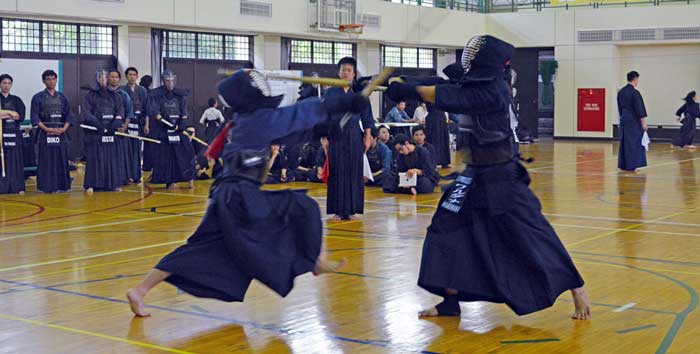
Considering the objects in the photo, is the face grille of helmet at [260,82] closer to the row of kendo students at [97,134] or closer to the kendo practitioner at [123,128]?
the row of kendo students at [97,134]

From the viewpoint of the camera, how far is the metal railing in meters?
27.4

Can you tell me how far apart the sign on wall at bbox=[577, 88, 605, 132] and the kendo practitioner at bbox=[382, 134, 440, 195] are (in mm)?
16380

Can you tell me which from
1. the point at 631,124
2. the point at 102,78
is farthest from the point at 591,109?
the point at 102,78

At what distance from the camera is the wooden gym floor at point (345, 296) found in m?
5.03

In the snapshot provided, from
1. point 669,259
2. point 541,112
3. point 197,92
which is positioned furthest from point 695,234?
point 541,112

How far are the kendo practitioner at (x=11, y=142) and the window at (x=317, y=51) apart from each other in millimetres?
10469

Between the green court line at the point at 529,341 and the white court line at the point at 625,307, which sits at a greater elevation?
the white court line at the point at 625,307

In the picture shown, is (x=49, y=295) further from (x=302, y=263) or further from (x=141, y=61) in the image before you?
(x=141, y=61)

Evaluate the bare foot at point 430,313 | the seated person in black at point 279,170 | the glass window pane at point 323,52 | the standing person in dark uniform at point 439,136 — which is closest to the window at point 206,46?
the glass window pane at point 323,52

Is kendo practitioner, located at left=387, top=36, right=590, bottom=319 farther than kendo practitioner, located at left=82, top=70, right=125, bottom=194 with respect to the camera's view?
No

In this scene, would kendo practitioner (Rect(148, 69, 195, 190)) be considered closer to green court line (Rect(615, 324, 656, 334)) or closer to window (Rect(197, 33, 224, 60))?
window (Rect(197, 33, 224, 60))

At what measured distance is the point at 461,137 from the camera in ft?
18.8

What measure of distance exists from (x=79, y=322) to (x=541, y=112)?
26716 mm

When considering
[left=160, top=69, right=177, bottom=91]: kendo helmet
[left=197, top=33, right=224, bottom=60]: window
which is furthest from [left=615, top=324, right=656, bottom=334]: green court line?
[left=197, top=33, right=224, bottom=60]: window
